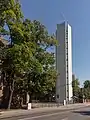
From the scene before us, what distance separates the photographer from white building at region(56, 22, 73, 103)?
116125 mm

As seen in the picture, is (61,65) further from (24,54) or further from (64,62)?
(24,54)

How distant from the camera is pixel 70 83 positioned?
380ft

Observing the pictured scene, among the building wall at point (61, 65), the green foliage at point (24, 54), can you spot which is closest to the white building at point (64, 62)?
the building wall at point (61, 65)

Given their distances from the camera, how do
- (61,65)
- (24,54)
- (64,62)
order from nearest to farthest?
1. (24,54)
2. (64,62)
3. (61,65)

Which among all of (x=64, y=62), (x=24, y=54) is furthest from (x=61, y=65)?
(x=24, y=54)

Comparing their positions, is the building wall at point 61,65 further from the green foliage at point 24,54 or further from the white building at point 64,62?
the green foliage at point 24,54

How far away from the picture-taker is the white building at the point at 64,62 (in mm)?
116125

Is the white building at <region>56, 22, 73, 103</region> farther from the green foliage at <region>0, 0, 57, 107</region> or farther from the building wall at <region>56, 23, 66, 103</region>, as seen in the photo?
the green foliage at <region>0, 0, 57, 107</region>

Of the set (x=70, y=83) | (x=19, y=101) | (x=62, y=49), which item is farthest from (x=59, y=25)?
(x=19, y=101)

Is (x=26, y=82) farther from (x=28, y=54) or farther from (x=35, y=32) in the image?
(x=28, y=54)

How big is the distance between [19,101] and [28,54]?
26.1m

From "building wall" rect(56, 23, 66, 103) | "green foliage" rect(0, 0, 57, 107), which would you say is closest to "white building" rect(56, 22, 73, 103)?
"building wall" rect(56, 23, 66, 103)

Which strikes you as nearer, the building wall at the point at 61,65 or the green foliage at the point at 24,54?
the green foliage at the point at 24,54

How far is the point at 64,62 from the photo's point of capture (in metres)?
116
